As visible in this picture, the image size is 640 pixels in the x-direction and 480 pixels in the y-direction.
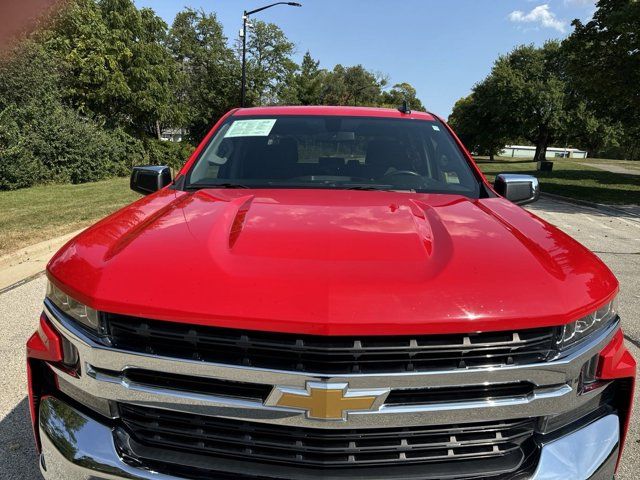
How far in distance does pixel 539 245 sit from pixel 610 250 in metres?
6.98

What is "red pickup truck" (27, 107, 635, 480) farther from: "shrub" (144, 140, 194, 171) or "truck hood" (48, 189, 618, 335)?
"shrub" (144, 140, 194, 171)

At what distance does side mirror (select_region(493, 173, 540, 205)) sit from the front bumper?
5.80 feet

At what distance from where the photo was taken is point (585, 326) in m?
1.59

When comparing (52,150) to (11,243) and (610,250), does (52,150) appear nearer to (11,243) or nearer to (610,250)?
(11,243)

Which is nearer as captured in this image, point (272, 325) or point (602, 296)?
point (272, 325)

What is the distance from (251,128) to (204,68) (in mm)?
43830

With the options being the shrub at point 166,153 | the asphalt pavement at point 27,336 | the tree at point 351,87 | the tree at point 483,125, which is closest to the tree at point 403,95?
the tree at point 351,87

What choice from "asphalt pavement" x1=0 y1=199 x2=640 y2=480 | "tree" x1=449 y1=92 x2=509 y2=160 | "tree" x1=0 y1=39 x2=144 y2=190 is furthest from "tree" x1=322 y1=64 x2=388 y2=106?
"asphalt pavement" x1=0 y1=199 x2=640 y2=480

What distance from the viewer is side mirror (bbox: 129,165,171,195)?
123 inches

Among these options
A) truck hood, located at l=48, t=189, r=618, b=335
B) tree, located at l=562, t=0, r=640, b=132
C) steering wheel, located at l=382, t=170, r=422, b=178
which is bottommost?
truck hood, located at l=48, t=189, r=618, b=335

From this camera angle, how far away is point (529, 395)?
1487 mm

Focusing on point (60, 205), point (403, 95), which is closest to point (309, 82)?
point (403, 95)

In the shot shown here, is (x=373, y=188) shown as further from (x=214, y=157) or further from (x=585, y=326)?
(x=585, y=326)

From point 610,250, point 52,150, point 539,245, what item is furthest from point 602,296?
point 52,150
